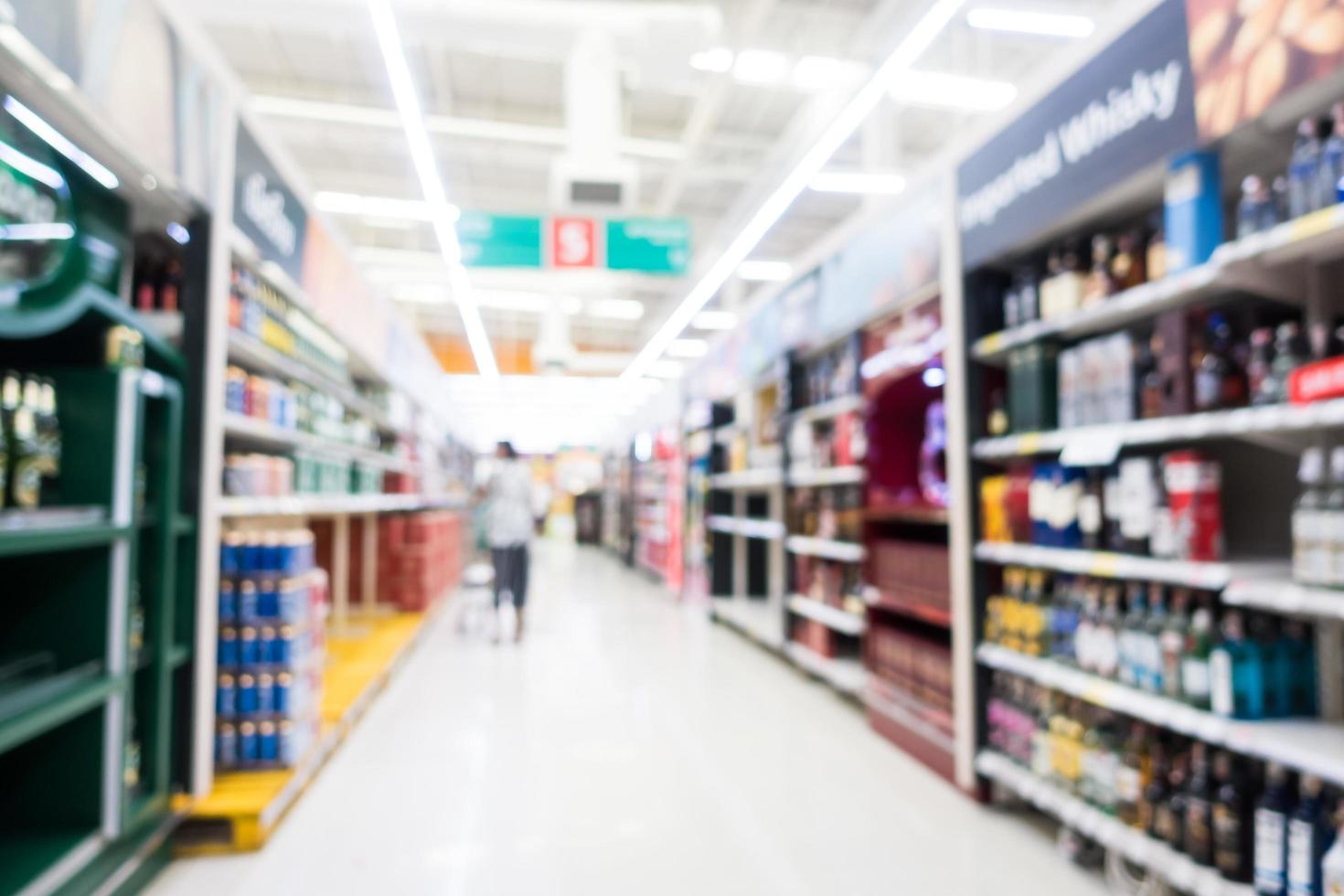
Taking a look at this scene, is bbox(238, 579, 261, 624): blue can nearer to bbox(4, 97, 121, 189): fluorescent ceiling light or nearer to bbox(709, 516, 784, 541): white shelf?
bbox(4, 97, 121, 189): fluorescent ceiling light

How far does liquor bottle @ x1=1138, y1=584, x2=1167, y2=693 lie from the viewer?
7.92 ft

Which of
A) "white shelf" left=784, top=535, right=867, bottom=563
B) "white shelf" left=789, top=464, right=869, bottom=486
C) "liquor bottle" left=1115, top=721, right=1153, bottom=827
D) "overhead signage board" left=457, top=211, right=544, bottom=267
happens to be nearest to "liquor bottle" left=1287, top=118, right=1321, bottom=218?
"liquor bottle" left=1115, top=721, right=1153, bottom=827

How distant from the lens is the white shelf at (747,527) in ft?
21.6

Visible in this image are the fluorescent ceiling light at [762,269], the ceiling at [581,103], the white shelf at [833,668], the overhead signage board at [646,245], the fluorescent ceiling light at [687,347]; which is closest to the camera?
the white shelf at [833,668]

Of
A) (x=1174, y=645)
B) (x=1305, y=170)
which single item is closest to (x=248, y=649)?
(x=1174, y=645)

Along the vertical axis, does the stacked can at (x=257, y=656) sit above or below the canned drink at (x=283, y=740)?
above

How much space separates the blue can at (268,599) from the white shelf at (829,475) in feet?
9.66

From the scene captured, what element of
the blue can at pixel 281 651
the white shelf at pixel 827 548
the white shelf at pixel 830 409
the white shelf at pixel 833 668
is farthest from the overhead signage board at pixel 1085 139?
the blue can at pixel 281 651

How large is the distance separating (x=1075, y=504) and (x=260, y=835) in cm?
311

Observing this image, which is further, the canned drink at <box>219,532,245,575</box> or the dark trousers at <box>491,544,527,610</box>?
the dark trousers at <box>491,544,527,610</box>

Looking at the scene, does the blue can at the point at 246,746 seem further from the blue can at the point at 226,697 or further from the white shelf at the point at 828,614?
the white shelf at the point at 828,614

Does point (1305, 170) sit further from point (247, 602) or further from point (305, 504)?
point (305, 504)

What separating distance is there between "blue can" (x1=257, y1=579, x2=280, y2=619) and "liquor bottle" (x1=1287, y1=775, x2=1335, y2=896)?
3364 millimetres

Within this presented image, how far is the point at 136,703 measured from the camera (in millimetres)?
2650
